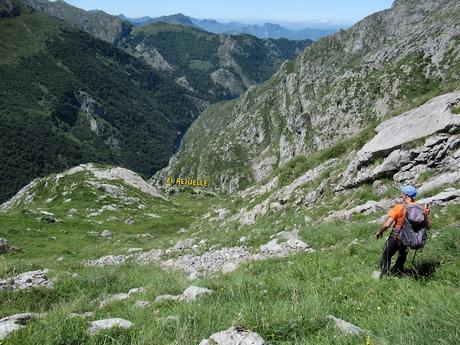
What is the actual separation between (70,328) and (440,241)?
9.72m

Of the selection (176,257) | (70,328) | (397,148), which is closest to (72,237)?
(176,257)

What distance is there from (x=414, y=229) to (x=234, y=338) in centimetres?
584

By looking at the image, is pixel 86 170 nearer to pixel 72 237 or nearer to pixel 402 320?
pixel 72 237

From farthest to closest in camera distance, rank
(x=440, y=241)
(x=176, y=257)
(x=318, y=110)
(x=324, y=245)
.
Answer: (x=318, y=110) → (x=176, y=257) → (x=324, y=245) → (x=440, y=241)

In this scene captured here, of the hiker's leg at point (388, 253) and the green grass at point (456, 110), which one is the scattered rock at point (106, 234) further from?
the hiker's leg at point (388, 253)

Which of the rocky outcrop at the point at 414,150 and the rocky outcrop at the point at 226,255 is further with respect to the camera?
the rocky outcrop at the point at 414,150

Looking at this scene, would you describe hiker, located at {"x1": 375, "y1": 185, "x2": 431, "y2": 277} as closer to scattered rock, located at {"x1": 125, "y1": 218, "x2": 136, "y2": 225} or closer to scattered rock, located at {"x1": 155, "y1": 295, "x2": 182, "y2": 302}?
scattered rock, located at {"x1": 155, "y1": 295, "x2": 182, "y2": 302}

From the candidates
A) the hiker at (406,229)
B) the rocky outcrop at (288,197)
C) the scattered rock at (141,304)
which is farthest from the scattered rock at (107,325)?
the rocky outcrop at (288,197)

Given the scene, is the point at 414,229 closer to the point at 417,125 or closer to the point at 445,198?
the point at 445,198

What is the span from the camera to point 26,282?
16297mm

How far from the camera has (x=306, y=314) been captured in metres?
7.32

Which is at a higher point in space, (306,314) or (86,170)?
(306,314)

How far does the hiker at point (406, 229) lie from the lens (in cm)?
1002

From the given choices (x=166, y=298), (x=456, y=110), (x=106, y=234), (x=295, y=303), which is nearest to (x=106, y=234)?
(x=106, y=234)
